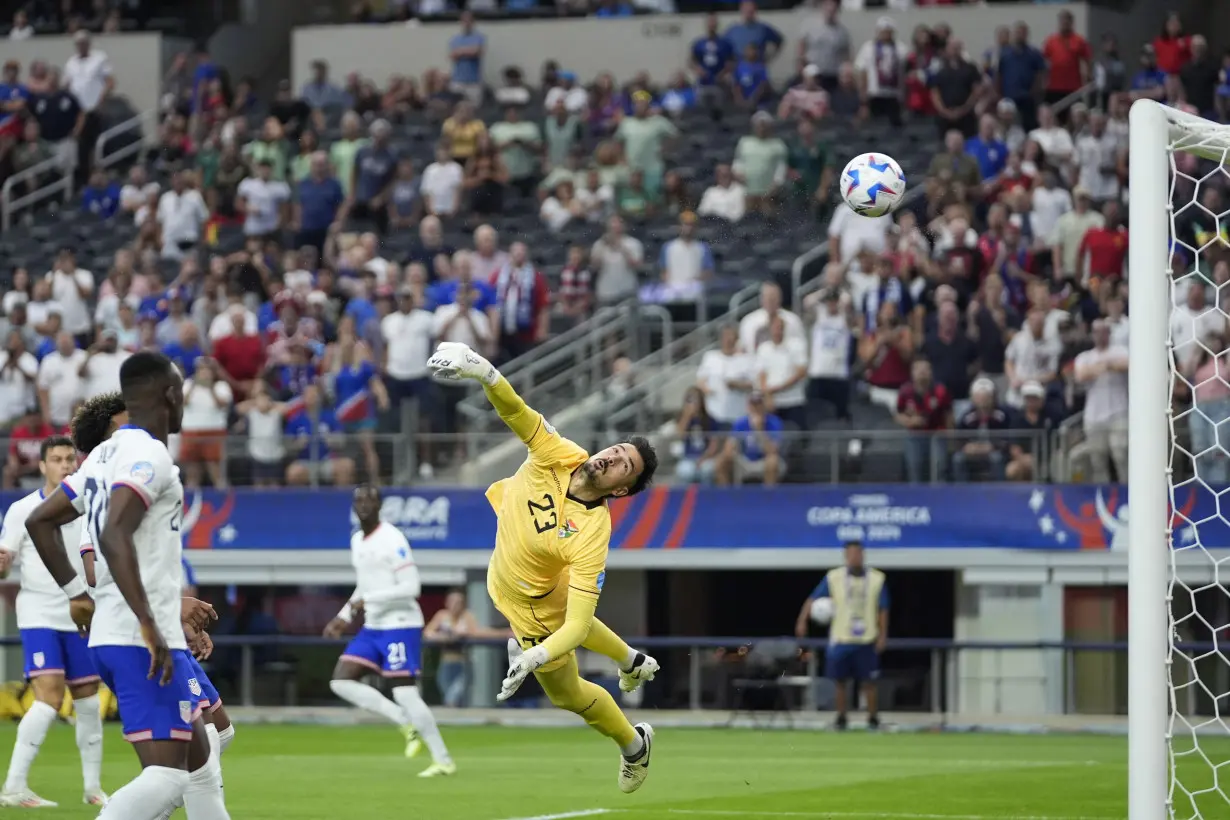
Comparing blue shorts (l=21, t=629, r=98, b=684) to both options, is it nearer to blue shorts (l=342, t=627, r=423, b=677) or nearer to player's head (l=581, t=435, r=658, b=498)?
blue shorts (l=342, t=627, r=423, b=677)

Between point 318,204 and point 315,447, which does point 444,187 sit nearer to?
point 318,204

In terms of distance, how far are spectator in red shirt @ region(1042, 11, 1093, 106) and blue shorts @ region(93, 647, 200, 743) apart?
19420 mm

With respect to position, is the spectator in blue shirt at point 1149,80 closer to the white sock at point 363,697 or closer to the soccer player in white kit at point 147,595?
the white sock at point 363,697

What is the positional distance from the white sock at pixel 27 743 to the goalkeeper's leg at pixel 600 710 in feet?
12.2

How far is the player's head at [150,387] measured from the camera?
7633mm

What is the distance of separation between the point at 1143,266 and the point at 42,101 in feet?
78.9

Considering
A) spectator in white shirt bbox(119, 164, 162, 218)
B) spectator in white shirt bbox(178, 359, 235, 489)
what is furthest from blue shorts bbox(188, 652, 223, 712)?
spectator in white shirt bbox(119, 164, 162, 218)

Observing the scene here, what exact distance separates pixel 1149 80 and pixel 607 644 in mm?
15641

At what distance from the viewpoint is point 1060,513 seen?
66.0 ft

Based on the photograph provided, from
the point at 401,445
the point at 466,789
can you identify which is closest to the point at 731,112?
the point at 401,445

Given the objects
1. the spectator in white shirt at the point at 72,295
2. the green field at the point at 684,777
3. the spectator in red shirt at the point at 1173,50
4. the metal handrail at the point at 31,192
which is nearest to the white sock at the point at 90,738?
the green field at the point at 684,777

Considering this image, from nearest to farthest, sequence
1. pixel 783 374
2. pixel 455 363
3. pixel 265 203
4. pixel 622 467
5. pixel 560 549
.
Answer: pixel 455 363, pixel 622 467, pixel 560 549, pixel 783 374, pixel 265 203

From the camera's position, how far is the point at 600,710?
11195mm

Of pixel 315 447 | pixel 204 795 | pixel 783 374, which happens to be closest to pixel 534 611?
pixel 204 795
